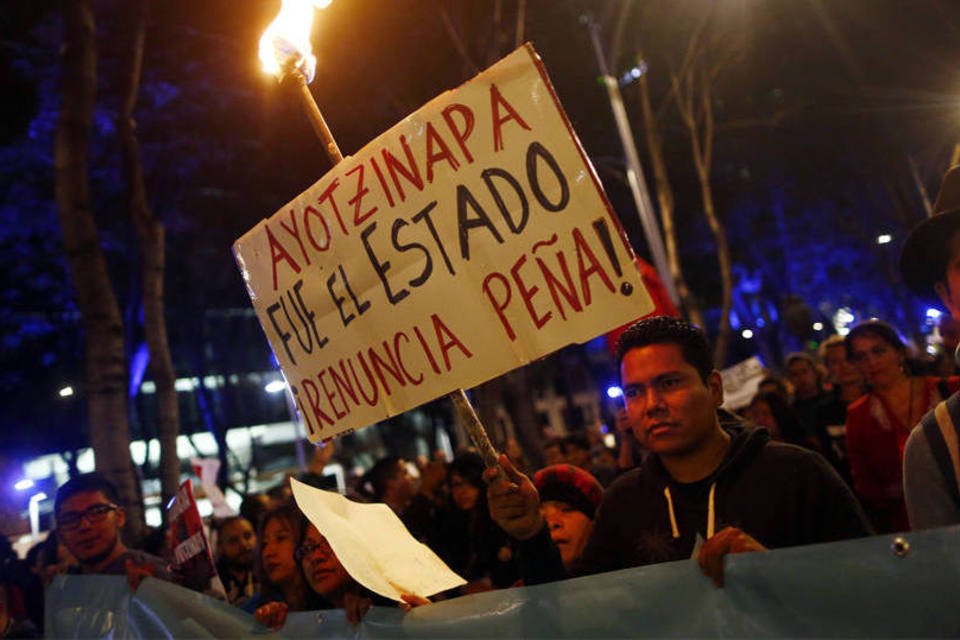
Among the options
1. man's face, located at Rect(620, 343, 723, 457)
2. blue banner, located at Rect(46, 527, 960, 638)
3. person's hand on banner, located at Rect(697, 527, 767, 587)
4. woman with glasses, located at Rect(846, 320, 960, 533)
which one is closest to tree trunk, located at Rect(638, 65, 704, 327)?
woman with glasses, located at Rect(846, 320, 960, 533)

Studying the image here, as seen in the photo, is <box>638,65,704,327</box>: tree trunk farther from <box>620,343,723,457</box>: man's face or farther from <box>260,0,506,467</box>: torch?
<box>260,0,506,467</box>: torch

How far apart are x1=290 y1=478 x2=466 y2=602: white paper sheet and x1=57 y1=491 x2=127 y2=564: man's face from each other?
216 centimetres

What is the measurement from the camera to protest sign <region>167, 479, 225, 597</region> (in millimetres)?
3385

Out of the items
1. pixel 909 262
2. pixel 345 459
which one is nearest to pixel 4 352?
pixel 345 459

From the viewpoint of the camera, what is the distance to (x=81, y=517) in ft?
13.0

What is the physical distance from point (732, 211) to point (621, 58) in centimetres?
1284

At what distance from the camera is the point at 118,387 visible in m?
6.34

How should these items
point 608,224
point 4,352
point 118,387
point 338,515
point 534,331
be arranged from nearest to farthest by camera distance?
point 608,224, point 534,331, point 338,515, point 118,387, point 4,352

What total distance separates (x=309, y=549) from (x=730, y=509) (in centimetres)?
182

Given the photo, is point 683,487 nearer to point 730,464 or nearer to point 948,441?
point 730,464

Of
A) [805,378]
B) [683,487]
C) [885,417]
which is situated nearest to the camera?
[683,487]

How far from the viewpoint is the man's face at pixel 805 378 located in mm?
7371

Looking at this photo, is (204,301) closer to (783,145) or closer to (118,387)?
(118,387)

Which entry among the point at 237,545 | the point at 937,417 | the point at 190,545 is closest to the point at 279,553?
the point at 190,545
